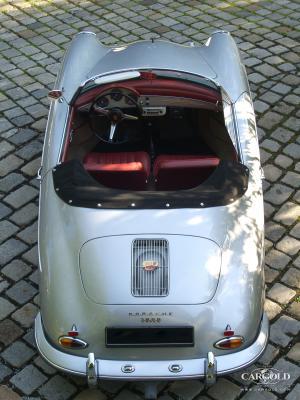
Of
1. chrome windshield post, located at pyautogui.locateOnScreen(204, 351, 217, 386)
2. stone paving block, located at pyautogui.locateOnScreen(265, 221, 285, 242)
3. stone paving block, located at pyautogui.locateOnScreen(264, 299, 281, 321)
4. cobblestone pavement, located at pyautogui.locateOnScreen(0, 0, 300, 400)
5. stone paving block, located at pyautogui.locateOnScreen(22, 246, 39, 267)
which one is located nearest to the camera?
chrome windshield post, located at pyautogui.locateOnScreen(204, 351, 217, 386)

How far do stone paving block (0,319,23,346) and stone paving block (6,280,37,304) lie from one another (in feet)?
0.77

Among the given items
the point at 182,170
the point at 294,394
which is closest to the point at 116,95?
the point at 182,170

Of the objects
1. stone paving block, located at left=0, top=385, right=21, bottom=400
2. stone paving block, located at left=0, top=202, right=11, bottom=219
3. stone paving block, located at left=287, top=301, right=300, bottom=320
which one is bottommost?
stone paving block, located at left=287, top=301, right=300, bottom=320

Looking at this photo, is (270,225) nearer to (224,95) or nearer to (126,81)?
(224,95)

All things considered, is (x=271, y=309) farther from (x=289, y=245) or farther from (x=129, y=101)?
(x=129, y=101)

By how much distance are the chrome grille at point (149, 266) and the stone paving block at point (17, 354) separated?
1.33 meters

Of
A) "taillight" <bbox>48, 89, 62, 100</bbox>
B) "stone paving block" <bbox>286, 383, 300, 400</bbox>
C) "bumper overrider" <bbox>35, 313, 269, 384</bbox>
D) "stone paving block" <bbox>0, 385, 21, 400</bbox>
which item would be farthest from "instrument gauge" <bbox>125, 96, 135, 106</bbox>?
"stone paving block" <bbox>286, 383, 300, 400</bbox>

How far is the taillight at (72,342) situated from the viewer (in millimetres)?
3848

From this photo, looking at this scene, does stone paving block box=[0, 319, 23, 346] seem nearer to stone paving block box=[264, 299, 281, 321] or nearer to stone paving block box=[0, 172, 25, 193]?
stone paving block box=[0, 172, 25, 193]

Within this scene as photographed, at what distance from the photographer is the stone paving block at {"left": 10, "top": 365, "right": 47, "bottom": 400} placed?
4379mm

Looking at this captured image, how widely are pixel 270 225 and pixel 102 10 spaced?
5.44 metres

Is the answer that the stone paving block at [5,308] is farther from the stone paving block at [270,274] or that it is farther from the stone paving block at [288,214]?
the stone paving block at [288,214]

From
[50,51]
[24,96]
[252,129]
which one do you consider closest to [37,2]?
[50,51]

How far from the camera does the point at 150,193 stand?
4.29 meters
